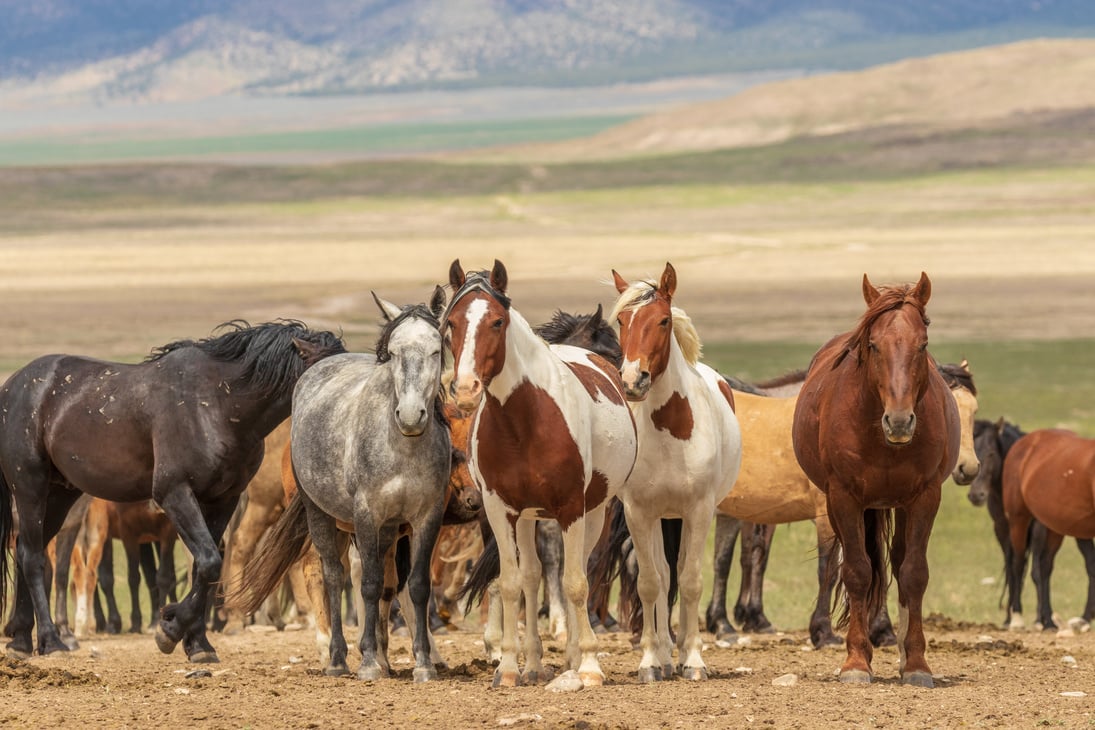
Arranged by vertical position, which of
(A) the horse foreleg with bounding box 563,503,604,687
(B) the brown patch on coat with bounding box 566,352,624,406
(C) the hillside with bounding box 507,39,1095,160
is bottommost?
(A) the horse foreleg with bounding box 563,503,604,687

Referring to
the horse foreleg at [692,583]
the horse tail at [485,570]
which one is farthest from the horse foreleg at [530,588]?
the horse tail at [485,570]

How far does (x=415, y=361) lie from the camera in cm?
876

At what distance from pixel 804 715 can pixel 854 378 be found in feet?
6.63

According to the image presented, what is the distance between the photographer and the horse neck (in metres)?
8.59

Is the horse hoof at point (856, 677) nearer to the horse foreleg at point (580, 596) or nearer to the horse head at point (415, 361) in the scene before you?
the horse foreleg at point (580, 596)

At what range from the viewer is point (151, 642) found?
12.2 m

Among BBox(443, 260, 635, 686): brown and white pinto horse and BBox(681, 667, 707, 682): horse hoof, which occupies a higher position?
BBox(443, 260, 635, 686): brown and white pinto horse

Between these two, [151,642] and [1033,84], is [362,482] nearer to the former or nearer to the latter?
[151,642]

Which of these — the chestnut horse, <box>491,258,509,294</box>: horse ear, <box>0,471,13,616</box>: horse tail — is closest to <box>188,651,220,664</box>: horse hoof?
<box>0,471,13,616</box>: horse tail

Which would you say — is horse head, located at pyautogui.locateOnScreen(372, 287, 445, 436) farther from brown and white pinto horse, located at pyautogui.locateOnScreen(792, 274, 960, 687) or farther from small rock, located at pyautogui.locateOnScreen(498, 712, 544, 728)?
brown and white pinto horse, located at pyautogui.locateOnScreen(792, 274, 960, 687)

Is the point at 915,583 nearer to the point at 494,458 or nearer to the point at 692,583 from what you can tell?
the point at 692,583

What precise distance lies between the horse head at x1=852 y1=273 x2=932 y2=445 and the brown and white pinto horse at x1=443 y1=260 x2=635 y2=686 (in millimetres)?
1374

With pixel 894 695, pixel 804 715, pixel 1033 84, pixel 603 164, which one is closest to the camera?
pixel 804 715

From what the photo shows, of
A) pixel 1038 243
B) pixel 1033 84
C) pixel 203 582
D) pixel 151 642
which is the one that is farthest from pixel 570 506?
pixel 1033 84
